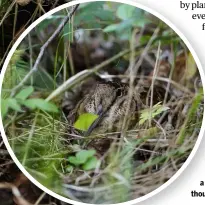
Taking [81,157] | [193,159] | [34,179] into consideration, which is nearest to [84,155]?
[81,157]

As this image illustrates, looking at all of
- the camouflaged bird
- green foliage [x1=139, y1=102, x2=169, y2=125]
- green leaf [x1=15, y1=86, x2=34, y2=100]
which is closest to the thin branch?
green leaf [x1=15, y1=86, x2=34, y2=100]

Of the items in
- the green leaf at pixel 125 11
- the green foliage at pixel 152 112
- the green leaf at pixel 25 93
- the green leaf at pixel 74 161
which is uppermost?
the green leaf at pixel 125 11

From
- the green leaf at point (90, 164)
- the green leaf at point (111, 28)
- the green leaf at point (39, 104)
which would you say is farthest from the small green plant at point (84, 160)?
the green leaf at point (111, 28)

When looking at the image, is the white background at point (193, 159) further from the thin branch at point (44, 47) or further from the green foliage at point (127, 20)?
the thin branch at point (44, 47)

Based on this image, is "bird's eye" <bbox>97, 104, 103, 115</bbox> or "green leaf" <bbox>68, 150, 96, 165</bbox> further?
"bird's eye" <bbox>97, 104, 103, 115</bbox>

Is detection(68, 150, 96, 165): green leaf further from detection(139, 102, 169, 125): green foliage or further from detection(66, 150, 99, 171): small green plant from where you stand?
detection(139, 102, 169, 125): green foliage
